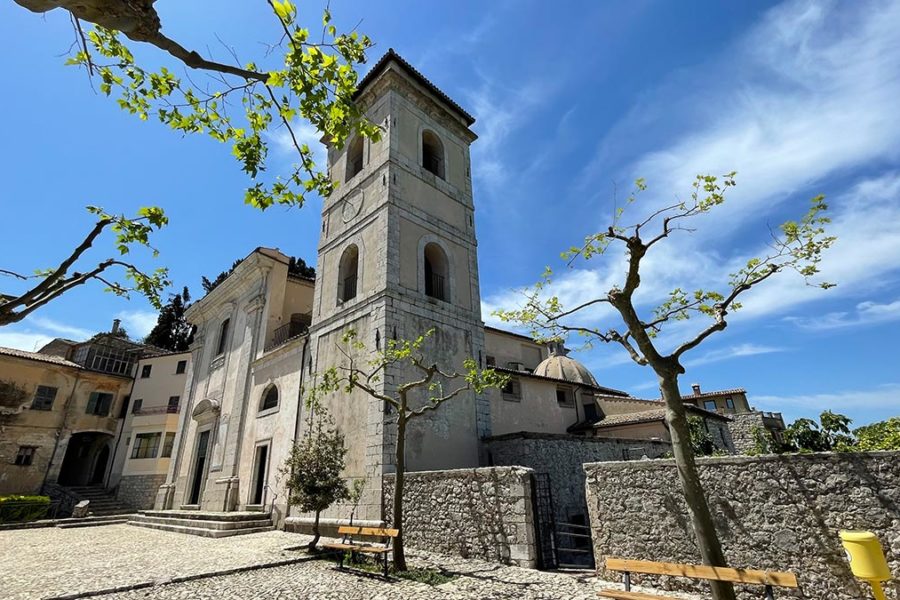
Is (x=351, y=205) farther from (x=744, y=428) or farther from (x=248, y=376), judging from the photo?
(x=744, y=428)

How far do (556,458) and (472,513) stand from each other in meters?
4.77

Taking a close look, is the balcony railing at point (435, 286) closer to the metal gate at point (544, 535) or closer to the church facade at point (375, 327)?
the church facade at point (375, 327)

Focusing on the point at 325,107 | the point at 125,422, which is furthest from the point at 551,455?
the point at 125,422

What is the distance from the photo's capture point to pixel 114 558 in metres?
10.3

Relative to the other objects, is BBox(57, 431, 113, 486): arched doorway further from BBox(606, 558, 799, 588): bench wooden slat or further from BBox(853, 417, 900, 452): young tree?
BBox(853, 417, 900, 452): young tree

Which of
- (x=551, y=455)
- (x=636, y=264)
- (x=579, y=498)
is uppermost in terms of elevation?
(x=636, y=264)

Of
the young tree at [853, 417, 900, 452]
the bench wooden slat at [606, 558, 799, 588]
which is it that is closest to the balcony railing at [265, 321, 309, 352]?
the bench wooden slat at [606, 558, 799, 588]

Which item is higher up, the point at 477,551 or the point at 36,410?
the point at 36,410

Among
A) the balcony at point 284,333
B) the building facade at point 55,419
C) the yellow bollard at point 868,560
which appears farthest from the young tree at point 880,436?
the building facade at point 55,419

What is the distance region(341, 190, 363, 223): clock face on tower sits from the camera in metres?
16.4

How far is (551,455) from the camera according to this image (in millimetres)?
13047

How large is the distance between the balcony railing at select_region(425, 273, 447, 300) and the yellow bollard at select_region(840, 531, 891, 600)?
1210 centimetres

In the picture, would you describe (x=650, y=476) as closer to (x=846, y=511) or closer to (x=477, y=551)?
(x=846, y=511)

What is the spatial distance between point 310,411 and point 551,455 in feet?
26.2
